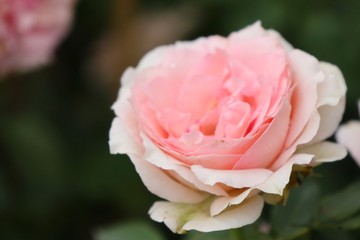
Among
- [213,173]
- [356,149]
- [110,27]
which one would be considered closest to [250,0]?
[110,27]

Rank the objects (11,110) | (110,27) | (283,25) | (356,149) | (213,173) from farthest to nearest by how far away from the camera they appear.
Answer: (110,27), (11,110), (283,25), (356,149), (213,173)

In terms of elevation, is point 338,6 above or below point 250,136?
below

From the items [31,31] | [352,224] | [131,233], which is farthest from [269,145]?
[31,31]

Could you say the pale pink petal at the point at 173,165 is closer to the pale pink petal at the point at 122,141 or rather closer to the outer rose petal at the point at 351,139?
the pale pink petal at the point at 122,141

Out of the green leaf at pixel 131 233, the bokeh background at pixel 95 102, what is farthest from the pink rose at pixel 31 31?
the green leaf at pixel 131 233

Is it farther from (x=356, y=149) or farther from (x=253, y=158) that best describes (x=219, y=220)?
(x=356, y=149)

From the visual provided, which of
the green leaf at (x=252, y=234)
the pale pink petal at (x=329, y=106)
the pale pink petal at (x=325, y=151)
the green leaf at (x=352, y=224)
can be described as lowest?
the green leaf at (x=252, y=234)
